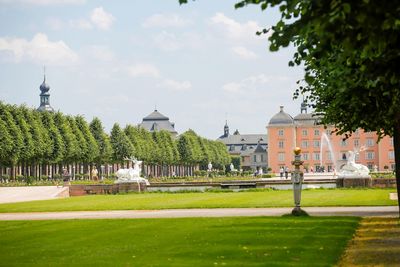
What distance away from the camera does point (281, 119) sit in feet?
575

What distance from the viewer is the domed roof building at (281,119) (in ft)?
574

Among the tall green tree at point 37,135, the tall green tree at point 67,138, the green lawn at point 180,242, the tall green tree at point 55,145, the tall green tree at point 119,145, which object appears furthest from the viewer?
the tall green tree at point 119,145

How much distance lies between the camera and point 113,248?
16.4 m

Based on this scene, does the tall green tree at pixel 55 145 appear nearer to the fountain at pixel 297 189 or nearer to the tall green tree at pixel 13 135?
the tall green tree at pixel 13 135

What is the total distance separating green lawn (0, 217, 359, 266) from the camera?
14.1 meters

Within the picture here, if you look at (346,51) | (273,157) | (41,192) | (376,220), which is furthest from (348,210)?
(273,157)

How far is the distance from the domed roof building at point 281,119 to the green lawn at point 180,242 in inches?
5928

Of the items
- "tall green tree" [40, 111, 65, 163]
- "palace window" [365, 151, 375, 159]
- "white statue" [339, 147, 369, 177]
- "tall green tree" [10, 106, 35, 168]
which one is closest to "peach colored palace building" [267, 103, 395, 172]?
"palace window" [365, 151, 375, 159]

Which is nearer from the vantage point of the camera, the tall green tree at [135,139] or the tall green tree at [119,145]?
the tall green tree at [119,145]

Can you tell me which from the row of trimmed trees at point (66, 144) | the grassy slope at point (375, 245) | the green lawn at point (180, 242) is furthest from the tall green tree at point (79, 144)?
the grassy slope at point (375, 245)

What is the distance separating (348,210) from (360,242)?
12.5 metres

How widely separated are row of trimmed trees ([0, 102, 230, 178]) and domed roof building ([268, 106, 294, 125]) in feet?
131

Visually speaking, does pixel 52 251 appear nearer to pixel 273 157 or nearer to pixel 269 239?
pixel 269 239

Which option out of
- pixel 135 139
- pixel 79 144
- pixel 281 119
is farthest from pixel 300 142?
pixel 79 144
